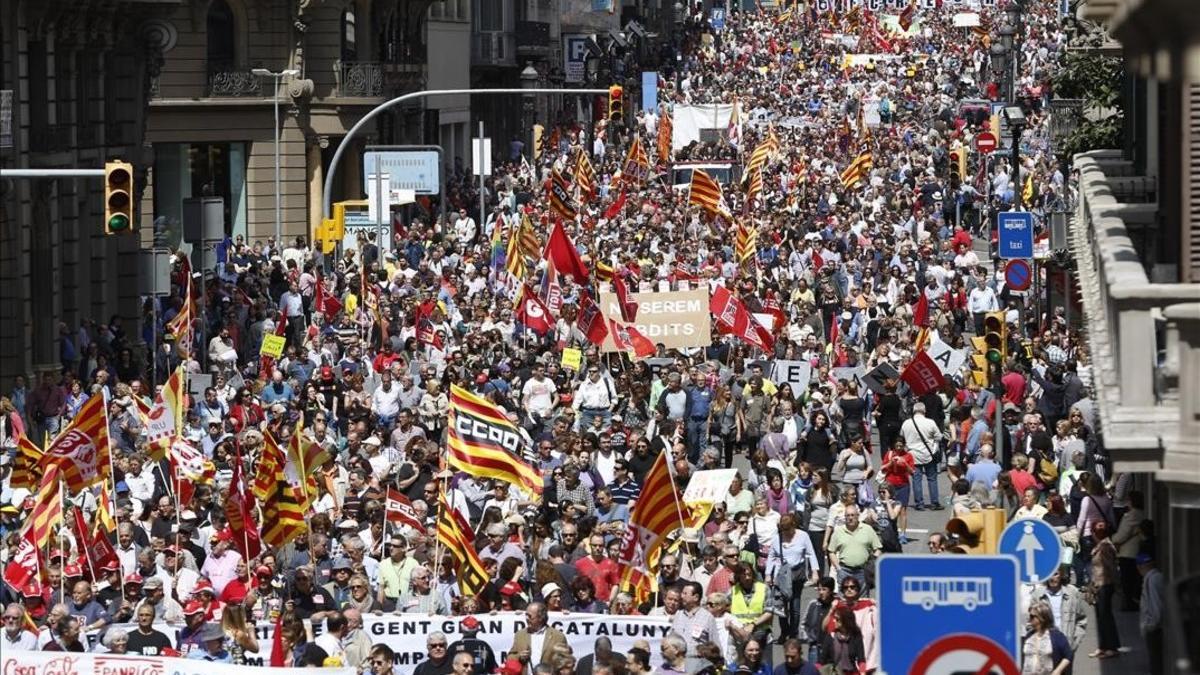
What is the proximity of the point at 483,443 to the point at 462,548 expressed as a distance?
2.77m

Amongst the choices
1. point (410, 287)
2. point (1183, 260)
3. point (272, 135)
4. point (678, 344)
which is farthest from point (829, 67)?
point (1183, 260)

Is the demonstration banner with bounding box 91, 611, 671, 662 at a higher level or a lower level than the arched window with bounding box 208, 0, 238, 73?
lower

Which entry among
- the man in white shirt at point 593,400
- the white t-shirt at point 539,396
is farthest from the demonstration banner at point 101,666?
the white t-shirt at point 539,396

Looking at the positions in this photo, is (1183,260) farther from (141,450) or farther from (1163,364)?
(141,450)

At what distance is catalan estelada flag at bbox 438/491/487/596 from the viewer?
67.6 feet

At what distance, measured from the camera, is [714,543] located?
21.4 metres

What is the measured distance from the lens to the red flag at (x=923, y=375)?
30.3 meters

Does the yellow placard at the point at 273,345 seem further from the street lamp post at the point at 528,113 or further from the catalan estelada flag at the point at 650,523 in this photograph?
the street lamp post at the point at 528,113

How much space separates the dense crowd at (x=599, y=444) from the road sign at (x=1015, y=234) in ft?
3.09

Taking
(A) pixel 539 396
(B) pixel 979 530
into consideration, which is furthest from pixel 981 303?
(B) pixel 979 530

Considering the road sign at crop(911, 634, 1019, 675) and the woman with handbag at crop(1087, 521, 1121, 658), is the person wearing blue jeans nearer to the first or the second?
the woman with handbag at crop(1087, 521, 1121, 658)

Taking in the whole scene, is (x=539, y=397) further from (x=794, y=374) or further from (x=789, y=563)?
(x=789, y=563)

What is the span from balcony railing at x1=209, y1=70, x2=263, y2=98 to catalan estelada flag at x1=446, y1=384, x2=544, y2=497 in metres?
40.1

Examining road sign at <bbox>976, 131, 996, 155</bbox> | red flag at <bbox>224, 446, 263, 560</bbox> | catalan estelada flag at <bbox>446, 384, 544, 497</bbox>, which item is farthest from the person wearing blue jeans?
road sign at <bbox>976, 131, 996, 155</bbox>
